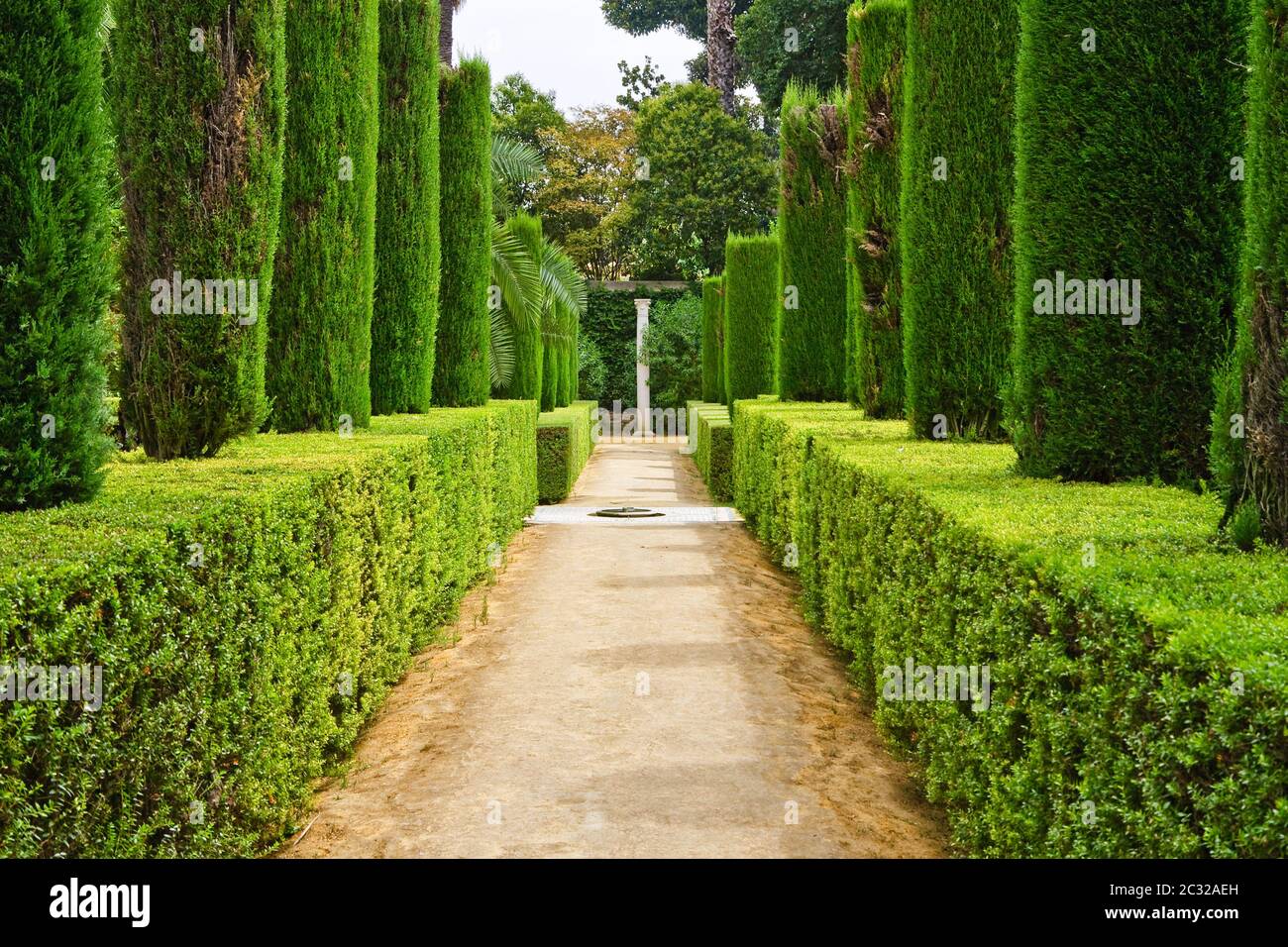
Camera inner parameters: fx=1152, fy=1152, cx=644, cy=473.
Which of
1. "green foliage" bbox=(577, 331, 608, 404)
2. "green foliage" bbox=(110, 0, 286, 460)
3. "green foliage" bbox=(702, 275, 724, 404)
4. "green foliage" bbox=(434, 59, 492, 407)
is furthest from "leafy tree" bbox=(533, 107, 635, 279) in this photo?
"green foliage" bbox=(110, 0, 286, 460)

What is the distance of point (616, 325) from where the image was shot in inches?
1465

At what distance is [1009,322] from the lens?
8398 mm

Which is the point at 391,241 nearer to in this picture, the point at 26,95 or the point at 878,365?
the point at 878,365

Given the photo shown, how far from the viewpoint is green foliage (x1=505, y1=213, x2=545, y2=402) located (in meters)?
21.0

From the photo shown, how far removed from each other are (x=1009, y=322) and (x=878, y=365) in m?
2.88

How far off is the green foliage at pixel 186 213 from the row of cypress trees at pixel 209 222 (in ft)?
0.04

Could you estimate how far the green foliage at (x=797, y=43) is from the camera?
33906mm

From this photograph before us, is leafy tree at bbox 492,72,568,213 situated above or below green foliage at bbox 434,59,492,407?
above

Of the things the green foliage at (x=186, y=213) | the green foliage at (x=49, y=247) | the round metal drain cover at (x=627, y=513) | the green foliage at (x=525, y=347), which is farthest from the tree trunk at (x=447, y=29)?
the green foliage at (x=49, y=247)

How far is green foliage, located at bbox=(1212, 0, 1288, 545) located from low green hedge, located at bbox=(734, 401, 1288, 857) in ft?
0.88

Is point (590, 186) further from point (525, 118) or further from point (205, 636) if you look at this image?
point (205, 636)

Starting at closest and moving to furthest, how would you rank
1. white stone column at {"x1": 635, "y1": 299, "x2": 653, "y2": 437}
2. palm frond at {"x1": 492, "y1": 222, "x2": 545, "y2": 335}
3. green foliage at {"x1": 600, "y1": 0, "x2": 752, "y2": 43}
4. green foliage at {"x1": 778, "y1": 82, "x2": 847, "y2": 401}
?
1. green foliage at {"x1": 778, "y1": 82, "x2": 847, "y2": 401}
2. palm frond at {"x1": 492, "y1": 222, "x2": 545, "y2": 335}
3. white stone column at {"x1": 635, "y1": 299, "x2": 653, "y2": 437}
4. green foliage at {"x1": 600, "y1": 0, "x2": 752, "y2": 43}

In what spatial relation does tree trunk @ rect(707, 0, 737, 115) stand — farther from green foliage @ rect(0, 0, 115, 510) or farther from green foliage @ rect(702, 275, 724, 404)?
green foliage @ rect(0, 0, 115, 510)

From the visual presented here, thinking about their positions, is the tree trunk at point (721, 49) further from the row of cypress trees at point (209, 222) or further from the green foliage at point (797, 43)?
the row of cypress trees at point (209, 222)
